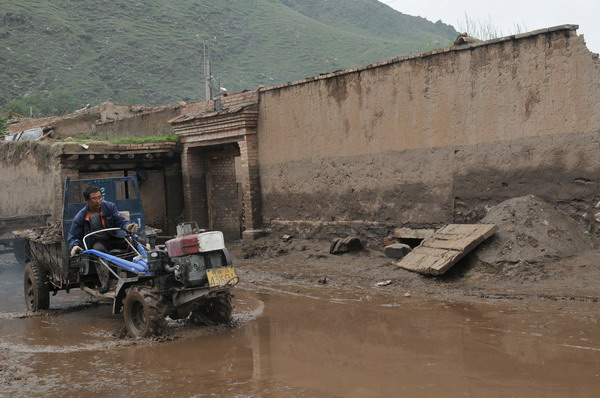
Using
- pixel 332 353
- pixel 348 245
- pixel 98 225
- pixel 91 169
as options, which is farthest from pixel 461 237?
pixel 91 169

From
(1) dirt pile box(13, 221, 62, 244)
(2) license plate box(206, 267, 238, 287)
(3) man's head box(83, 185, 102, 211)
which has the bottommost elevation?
(2) license plate box(206, 267, 238, 287)

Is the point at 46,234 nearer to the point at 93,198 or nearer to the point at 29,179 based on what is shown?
the point at 93,198

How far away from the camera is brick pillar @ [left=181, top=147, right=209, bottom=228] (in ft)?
57.7

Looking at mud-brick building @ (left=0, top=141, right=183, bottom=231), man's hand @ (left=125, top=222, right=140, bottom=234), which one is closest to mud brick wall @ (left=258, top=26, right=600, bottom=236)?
mud-brick building @ (left=0, top=141, right=183, bottom=231)

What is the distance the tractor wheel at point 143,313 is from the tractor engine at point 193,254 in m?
0.42

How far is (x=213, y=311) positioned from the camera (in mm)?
8102

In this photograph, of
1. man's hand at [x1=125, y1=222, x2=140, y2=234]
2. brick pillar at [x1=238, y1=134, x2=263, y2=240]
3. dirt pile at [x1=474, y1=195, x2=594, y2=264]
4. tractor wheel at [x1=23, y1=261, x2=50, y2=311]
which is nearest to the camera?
man's hand at [x1=125, y1=222, x2=140, y2=234]

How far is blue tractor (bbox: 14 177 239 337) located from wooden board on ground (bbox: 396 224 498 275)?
3.43 m

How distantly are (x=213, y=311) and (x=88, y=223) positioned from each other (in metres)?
2.20

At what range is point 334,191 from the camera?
13.4m

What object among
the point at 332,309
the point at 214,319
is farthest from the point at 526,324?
the point at 214,319

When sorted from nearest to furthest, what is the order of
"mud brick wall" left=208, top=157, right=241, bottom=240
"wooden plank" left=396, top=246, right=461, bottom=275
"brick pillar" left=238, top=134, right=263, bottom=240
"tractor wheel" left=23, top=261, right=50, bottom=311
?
"wooden plank" left=396, top=246, right=461, bottom=275 < "tractor wheel" left=23, top=261, right=50, bottom=311 < "brick pillar" left=238, top=134, right=263, bottom=240 < "mud brick wall" left=208, top=157, right=241, bottom=240

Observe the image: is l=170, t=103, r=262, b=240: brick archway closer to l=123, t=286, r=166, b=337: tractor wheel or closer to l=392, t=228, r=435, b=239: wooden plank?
l=392, t=228, r=435, b=239: wooden plank

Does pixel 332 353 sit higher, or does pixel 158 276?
pixel 158 276
